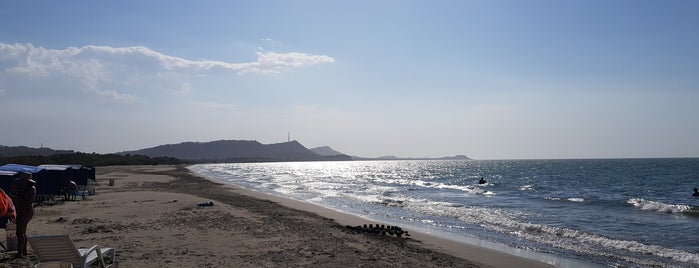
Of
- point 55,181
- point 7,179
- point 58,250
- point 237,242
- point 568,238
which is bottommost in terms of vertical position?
point 568,238

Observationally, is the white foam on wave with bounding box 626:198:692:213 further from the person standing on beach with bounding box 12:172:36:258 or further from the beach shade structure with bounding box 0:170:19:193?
the beach shade structure with bounding box 0:170:19:193

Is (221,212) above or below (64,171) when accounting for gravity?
below

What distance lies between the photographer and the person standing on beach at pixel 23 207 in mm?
8727

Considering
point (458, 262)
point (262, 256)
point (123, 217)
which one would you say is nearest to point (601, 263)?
point (458, 262)

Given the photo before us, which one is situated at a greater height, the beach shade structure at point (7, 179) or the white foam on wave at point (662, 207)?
the beach shade structure at point (7, 179)

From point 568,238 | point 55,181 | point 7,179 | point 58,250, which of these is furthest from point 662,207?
point 55,181

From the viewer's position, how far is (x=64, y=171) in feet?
69.7

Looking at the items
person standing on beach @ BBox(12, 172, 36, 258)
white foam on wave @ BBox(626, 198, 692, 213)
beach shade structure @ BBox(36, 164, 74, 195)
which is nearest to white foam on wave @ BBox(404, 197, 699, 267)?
white foam on wave @ BBox(626, 198, 692, 213)

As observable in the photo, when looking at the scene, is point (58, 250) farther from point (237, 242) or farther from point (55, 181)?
point (55, 181)

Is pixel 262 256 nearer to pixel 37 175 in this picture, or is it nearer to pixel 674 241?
pixel 674 241

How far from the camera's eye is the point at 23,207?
352 inches

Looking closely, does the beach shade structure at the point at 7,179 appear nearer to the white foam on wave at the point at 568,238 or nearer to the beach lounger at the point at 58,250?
the beach lounger at the point at 58,250

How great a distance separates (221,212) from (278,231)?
15.5 ft

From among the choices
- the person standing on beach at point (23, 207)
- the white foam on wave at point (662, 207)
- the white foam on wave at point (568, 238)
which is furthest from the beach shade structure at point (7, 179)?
the white foam on wave at point (662, 207)
